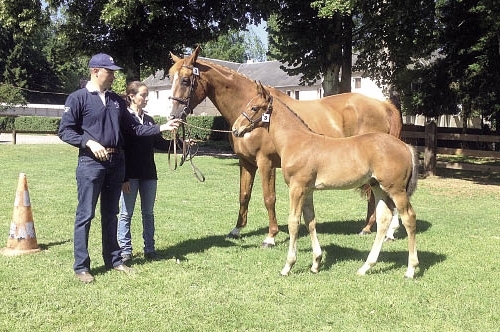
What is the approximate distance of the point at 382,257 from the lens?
277 inches

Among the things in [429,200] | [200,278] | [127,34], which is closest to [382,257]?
[200,278]

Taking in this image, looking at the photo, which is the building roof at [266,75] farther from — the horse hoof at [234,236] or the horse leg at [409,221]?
the horse leg at [409,221]

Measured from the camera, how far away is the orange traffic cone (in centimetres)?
680

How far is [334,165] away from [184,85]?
2552mm

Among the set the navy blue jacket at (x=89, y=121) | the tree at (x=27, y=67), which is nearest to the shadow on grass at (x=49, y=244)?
the navy blue jacket at (x=89, y=121)

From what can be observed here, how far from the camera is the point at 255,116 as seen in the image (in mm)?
6090

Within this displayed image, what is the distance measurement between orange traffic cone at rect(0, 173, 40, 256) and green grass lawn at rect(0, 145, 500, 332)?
0.84 ft

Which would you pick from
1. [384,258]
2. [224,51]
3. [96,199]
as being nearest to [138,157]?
[96,199]

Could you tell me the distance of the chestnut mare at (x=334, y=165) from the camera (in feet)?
18.9

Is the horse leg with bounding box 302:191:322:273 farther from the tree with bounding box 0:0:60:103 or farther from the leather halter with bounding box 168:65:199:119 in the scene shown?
the tree with bounding box 0:0:60:103

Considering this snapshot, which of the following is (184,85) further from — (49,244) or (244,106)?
(49,244)

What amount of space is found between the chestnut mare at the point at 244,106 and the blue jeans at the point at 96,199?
1.54 m

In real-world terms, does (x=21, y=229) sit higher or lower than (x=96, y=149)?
lower

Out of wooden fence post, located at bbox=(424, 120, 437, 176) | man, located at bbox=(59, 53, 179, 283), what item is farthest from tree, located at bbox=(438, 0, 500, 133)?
man, located at bbox=(59, 53, 179, 283)
